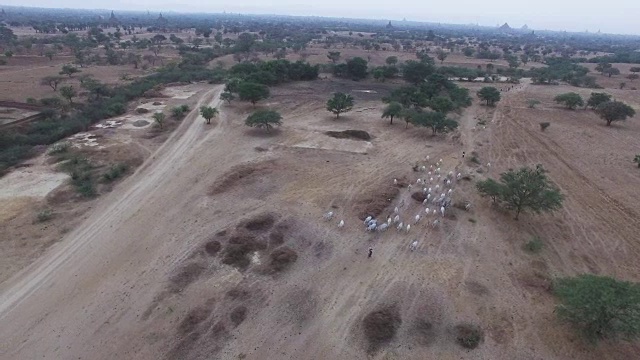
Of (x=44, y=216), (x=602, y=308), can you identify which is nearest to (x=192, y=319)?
(x=44, y=216)

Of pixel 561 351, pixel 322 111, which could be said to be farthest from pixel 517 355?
pixel 322 111

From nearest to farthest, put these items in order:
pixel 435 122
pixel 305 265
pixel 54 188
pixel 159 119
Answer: pixel 305 265 → pixel 54 188 → pixel 435 122 → pixel 159 119

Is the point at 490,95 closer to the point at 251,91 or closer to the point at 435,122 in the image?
the point at 435,122

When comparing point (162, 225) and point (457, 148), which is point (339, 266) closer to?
point (162, 225)

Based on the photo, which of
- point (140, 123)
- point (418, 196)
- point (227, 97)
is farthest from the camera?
point (227, 97)

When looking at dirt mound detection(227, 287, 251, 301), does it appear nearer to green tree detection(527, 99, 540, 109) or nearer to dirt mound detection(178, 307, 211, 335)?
dirt mound detection(178, 307, 211, 335)

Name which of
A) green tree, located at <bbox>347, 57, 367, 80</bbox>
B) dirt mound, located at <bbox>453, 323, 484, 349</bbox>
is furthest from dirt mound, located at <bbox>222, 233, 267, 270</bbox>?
green tree, located at <bbox>347, 57, 367, 80</bbox>
